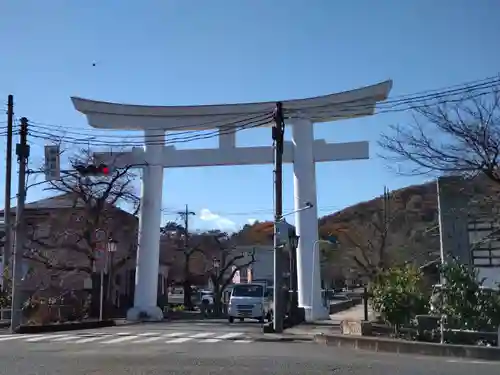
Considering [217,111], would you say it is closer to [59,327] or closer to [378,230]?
[59,327]

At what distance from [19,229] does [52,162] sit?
3098 mm

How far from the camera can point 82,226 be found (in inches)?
1474

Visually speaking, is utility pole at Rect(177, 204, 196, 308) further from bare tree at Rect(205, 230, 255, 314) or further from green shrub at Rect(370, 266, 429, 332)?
green shrub at Rect(370, 266, 429, 332)

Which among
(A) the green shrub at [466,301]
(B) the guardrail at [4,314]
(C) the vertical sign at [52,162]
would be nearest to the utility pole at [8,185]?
(B) the guardrail at [4,314]

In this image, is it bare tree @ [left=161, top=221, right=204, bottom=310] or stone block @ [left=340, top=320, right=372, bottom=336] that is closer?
stone block @ [left=340, top=320, right=372, bottom=336]

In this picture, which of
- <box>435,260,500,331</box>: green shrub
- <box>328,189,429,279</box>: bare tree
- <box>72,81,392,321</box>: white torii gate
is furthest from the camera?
<box>328,189,429,279</box>: bare tree

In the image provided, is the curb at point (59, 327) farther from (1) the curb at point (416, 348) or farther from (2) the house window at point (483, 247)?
(2) the house window at point (483, 247)

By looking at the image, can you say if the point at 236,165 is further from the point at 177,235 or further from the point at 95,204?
the point at 177,235

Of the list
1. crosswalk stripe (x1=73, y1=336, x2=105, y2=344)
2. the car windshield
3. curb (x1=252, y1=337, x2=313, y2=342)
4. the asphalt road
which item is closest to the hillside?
the car windshield

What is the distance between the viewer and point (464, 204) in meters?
22.4

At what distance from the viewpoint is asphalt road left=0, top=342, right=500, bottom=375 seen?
11086 mm

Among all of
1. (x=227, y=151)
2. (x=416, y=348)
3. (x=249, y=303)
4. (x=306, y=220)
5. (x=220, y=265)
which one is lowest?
(x=416, y=348)

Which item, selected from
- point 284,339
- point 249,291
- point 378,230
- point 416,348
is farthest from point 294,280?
point 378,230

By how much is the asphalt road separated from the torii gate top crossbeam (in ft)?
53.5
